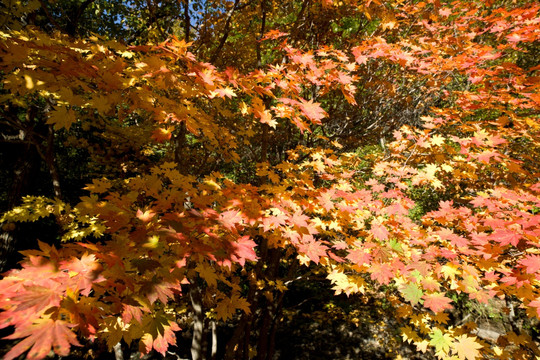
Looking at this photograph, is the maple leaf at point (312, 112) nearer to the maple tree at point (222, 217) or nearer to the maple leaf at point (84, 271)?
the maple tree at point (222, 217)

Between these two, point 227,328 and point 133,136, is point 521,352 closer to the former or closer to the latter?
point 227,328

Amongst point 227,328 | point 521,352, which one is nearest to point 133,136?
point 227,328

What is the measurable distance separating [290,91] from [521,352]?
156 inches

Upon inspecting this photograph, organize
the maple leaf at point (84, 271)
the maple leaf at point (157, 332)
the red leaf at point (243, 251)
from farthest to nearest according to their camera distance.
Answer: the red leaf at point (243, 251), the maple leaf at point (157, 332), the maple leaf at point (84, 271)

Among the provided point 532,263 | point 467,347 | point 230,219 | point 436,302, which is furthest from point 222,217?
point 467,347

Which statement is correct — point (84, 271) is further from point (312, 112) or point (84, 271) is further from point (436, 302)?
point (436, 302)

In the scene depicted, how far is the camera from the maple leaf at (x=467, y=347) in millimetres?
2803

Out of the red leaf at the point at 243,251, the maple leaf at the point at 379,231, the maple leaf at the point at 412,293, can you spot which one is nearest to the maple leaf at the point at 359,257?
the maple leaf at the point at 379,231

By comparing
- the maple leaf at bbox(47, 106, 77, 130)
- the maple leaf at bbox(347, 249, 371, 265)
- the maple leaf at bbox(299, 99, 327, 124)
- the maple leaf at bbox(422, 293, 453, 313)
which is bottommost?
the maple leaf at bbox(422, 293, 453, 313)

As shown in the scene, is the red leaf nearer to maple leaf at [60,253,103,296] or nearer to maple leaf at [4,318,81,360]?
maple leaf at [60,253,103,296]

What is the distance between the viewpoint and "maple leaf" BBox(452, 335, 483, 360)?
2.80 m

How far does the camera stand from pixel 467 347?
9.41 feet

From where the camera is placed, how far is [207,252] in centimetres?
185

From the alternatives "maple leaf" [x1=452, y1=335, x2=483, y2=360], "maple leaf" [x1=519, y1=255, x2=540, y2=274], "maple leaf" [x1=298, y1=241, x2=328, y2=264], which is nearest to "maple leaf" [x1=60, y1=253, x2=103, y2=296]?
"maple leaf" [x1=298, y1=241, x2=328, y2=264]
